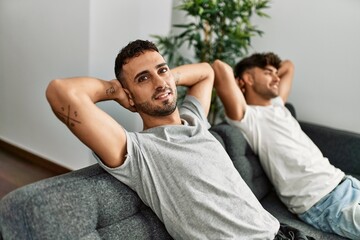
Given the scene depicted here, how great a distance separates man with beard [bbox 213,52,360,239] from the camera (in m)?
1.59

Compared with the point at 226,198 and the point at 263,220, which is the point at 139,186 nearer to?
the point at 226,198

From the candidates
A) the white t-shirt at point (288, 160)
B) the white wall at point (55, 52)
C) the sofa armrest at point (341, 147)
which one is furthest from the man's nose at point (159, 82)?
the sofa armrest at point (341, 147)

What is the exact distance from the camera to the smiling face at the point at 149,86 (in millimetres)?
1276

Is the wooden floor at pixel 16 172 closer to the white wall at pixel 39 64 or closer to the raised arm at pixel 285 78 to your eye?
the white wall at pixel 39 64

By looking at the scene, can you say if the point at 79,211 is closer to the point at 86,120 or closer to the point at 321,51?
the point at 86,120

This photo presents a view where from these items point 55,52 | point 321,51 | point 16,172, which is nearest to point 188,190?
point 55,52

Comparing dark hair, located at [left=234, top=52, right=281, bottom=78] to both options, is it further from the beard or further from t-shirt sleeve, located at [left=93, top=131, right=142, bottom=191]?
t-shirt sleeve, located at [left=93, top=131, right=142, bottom=191]

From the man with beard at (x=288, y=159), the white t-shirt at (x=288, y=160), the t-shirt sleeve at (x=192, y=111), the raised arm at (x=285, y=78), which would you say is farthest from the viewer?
the raised arm at (x=285, y=78)

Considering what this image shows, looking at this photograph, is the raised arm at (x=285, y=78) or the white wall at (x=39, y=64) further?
the raised arm at (x=285, y=78)

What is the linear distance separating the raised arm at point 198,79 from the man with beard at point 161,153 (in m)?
0.27

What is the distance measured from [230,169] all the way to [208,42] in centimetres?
128

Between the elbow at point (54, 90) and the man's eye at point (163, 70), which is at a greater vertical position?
the man's eye at point (163, 70)

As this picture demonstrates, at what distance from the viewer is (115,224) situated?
111 centimetres

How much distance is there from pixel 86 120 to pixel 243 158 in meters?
0.98
